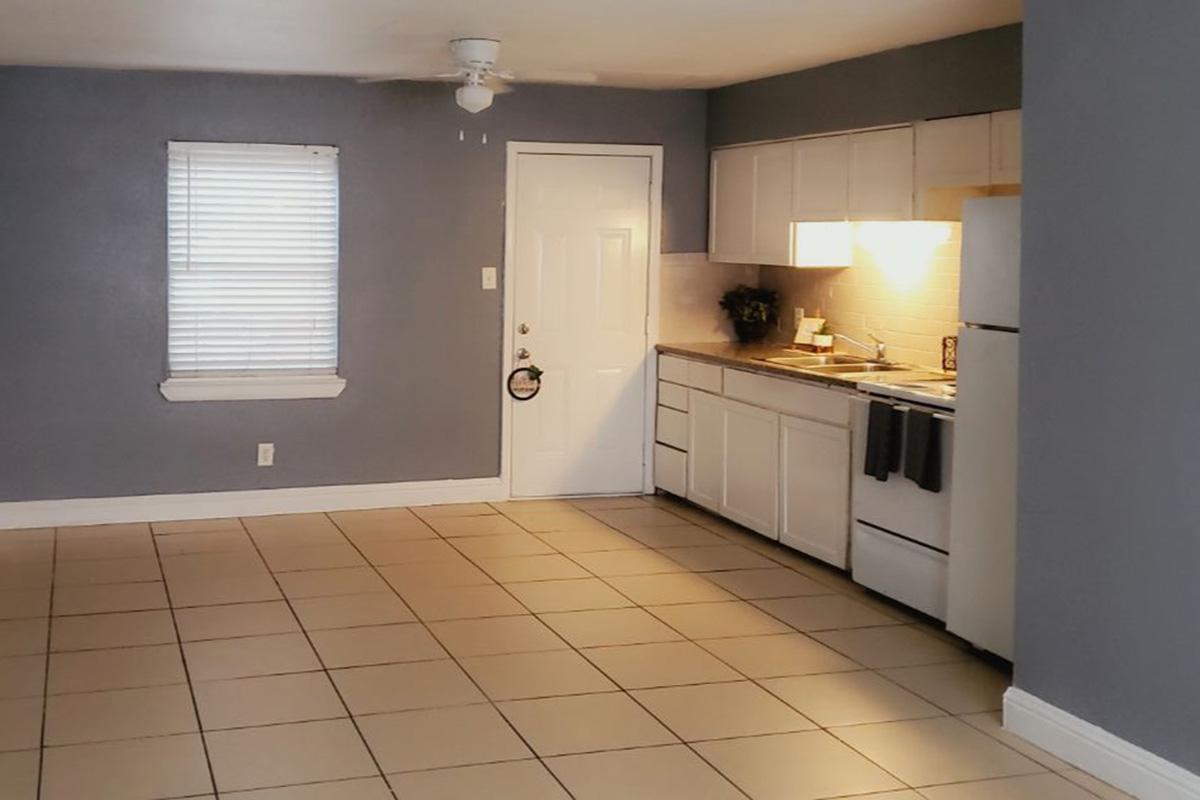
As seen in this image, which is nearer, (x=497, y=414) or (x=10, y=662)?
(x=10, y=662)

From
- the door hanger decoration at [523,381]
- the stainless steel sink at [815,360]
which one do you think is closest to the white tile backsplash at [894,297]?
the stainless steel sink at [815,360]

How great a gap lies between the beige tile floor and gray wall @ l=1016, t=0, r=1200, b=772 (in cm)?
34

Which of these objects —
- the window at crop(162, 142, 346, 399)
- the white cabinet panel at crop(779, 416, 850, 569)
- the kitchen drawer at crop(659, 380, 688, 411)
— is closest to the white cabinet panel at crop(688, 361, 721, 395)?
the kitchen drawer at crop(659, 380, 688, 411)

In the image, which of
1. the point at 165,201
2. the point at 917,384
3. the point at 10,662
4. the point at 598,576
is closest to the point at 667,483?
the point at 598,576

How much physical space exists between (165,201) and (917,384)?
373 centimetres

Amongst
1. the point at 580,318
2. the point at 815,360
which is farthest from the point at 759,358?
the point at 580,318

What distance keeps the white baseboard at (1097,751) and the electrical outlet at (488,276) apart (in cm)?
397

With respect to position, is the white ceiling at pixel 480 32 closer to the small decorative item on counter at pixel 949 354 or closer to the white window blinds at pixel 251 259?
the white window blinds at pixel 251 259

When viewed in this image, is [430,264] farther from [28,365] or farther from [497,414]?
[28,365]

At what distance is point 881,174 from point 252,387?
322 cm

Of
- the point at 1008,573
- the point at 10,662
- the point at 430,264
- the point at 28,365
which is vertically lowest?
the point at 10,662

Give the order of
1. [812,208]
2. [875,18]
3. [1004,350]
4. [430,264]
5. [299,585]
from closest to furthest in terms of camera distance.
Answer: [1004,350] < [875,18] < [299,585] < [812,208] < [430,264]

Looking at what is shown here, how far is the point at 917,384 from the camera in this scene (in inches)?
211

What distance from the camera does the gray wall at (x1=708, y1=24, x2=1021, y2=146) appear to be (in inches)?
208
